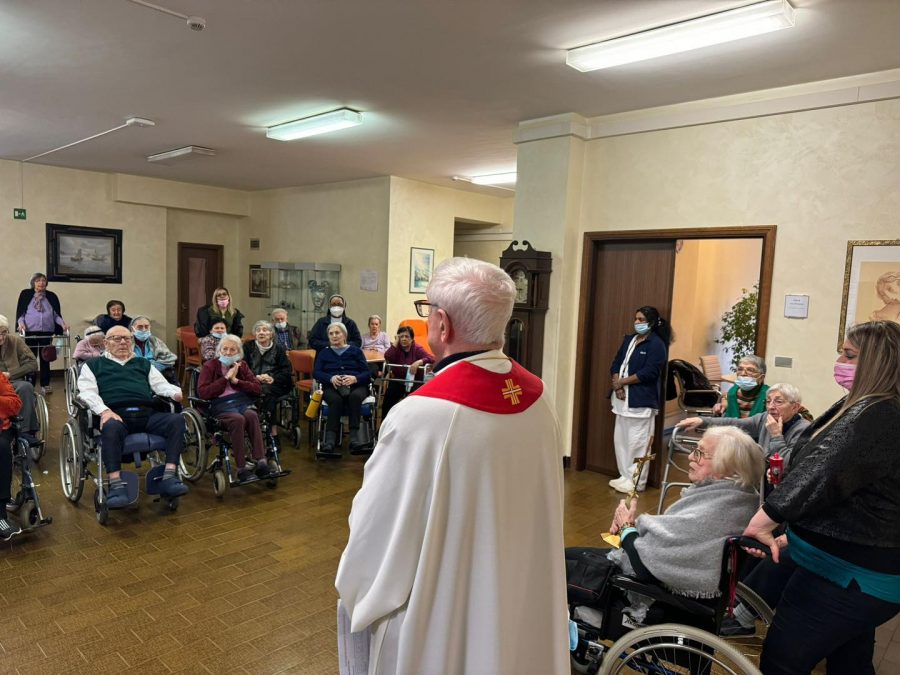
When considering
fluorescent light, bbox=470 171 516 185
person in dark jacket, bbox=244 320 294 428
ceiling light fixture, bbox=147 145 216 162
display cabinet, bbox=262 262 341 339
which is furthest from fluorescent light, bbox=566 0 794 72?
display cabinet, bbox=262 262 341 339

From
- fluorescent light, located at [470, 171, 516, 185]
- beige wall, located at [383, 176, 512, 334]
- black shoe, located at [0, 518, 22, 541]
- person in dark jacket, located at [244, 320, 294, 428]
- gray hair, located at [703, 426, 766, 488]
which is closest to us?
gray hair, located at [703, 426, 766, 488]

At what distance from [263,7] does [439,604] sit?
3.17m

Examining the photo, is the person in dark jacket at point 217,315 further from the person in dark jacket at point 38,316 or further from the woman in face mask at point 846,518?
the woman in face mask at point 846,518

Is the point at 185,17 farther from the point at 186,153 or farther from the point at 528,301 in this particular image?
the point at 186,153

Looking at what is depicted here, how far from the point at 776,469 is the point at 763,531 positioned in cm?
76

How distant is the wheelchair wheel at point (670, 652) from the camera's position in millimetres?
1860

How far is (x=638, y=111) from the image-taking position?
4.95 metres

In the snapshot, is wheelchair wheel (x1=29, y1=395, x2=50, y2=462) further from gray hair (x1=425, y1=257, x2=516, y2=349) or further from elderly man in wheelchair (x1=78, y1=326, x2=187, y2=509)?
gray hair (x1=425, y1=257, x2=516, y2=349)

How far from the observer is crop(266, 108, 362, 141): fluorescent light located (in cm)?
533

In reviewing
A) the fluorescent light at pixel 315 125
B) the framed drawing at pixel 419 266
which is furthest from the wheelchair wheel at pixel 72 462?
the framed drawing at pixel 419 266

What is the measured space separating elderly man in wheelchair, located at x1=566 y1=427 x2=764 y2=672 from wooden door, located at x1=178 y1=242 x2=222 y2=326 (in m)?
9.82

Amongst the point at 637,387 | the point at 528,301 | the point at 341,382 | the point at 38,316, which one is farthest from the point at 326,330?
the point at 38,316

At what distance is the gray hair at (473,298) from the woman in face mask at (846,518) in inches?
41.1

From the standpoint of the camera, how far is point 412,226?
29.1 feet
